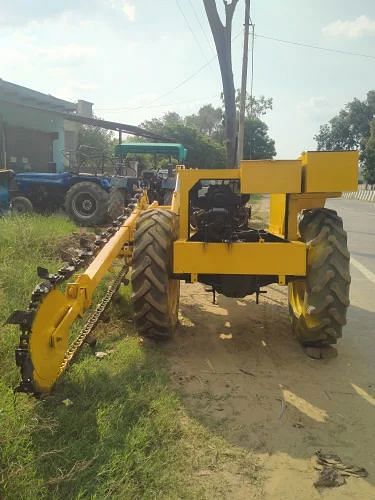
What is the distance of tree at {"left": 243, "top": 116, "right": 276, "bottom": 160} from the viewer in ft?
147

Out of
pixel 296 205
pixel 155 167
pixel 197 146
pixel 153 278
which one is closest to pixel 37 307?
pixel 153 278

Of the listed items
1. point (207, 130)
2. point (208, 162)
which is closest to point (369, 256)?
point (208, 162)

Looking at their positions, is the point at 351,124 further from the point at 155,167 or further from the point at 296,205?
the point at 296,205

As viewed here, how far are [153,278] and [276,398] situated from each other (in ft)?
4.90

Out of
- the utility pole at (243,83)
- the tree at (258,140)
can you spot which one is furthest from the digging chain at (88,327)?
the tree at (258,140)

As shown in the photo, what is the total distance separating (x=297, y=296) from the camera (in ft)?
17.7

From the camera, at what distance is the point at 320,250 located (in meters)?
4.51

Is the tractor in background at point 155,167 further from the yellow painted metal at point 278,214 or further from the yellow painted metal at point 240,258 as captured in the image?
the yellow painted metal at point 240,258

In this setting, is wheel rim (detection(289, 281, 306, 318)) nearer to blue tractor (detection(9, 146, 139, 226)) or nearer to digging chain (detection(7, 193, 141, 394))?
digging chain (detection(7, 193, 141, 394))

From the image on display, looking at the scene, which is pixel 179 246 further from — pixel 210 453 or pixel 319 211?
pixel 210 453

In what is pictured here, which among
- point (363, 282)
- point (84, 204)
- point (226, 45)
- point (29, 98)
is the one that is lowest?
point (363, 282)

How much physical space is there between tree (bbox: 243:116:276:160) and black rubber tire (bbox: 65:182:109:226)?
33155mm

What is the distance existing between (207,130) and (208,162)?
46328 mm

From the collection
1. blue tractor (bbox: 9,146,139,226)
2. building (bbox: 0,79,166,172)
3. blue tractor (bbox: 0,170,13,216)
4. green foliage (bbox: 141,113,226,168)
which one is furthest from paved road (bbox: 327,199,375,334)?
green foliage (bbox: 141,113,226,168)
